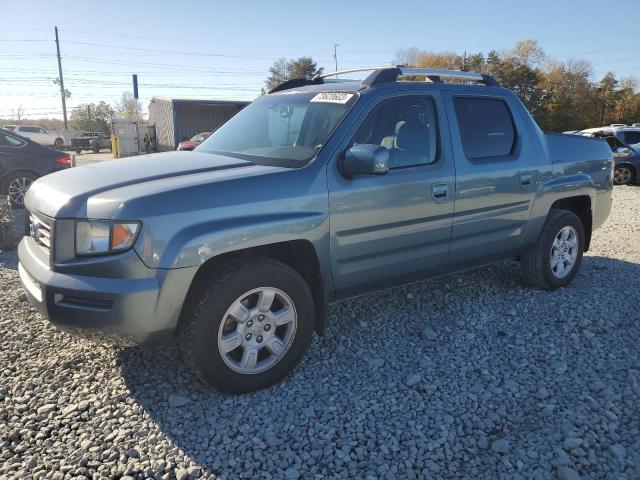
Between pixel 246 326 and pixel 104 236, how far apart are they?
939 millimetres

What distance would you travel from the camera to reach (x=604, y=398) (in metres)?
3.03

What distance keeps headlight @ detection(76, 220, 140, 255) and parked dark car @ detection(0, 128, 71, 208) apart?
754 centimetres

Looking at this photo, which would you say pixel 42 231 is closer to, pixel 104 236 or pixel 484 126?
pixel 104 236

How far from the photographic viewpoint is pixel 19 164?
29.7 ft

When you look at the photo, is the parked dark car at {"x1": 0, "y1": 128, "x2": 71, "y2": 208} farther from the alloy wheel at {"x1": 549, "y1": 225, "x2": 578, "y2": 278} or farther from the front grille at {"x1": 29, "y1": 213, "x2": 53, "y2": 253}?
the alloy wheel at {"x1": 549, "y1": 225, "x2": 578, "y2": 278}

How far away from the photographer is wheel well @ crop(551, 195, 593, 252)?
499cm

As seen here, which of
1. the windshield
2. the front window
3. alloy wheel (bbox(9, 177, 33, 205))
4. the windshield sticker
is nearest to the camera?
the windshield

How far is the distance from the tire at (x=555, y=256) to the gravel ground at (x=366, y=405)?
1.58ft

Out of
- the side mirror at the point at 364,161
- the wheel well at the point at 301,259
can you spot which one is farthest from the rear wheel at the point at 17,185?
the side mirror at the point at 364,161

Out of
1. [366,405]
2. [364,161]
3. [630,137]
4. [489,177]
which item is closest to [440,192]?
[489,177]

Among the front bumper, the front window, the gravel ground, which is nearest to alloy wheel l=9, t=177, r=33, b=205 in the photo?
the gravel ground

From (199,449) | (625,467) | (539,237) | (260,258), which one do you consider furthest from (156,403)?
(539,237)

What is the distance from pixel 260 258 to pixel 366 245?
2.55 feet

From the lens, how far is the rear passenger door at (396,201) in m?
3.27
